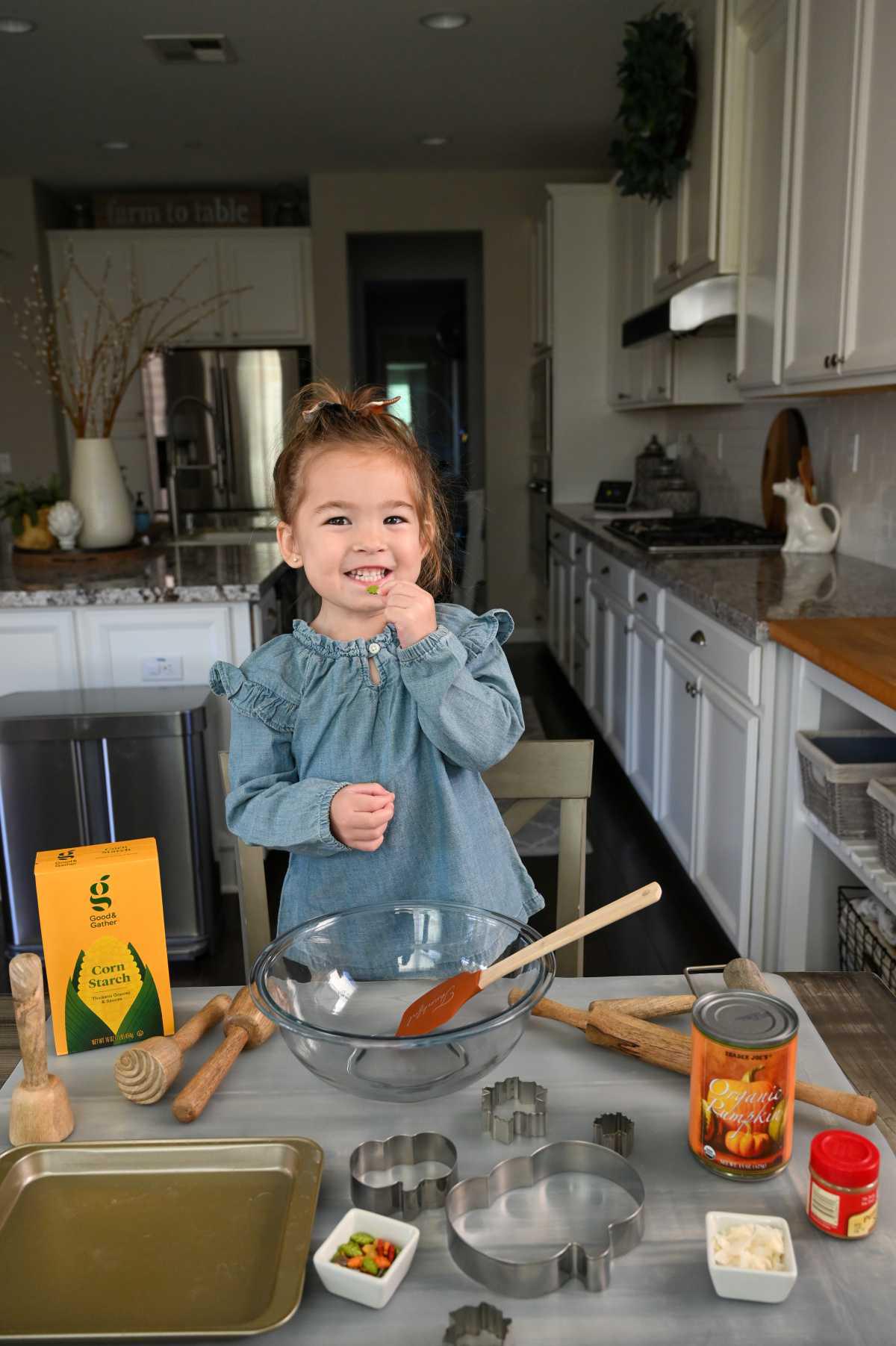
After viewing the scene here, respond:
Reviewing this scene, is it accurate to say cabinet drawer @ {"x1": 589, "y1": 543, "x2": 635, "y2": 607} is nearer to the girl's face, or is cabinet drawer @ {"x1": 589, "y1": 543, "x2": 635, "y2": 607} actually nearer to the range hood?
the range hood

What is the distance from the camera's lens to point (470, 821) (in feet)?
4.00

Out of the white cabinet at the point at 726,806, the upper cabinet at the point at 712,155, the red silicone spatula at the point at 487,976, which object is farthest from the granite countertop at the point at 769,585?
the red silicone spatula at the point at 487,976

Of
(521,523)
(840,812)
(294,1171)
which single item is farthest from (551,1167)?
(521,523)

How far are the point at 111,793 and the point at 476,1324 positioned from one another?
7.01 ft

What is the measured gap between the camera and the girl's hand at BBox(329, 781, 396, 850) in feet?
3.35

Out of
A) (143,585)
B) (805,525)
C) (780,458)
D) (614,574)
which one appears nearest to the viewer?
(143,585)

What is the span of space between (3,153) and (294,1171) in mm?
5936

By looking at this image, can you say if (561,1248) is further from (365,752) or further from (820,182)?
(820,182)

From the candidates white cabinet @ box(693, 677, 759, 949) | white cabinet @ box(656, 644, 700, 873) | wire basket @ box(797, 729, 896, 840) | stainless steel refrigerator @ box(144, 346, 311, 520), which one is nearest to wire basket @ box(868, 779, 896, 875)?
wire basket @ box(797, 729, 896, 840)

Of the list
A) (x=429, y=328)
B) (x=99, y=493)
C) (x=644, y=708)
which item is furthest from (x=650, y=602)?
(x=429, y=328)

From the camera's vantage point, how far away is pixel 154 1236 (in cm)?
69

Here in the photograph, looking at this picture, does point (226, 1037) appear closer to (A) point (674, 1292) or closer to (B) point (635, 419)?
(A) point (674, 1292)

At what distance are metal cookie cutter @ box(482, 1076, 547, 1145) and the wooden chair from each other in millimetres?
505

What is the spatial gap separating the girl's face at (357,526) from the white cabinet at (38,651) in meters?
1.85
